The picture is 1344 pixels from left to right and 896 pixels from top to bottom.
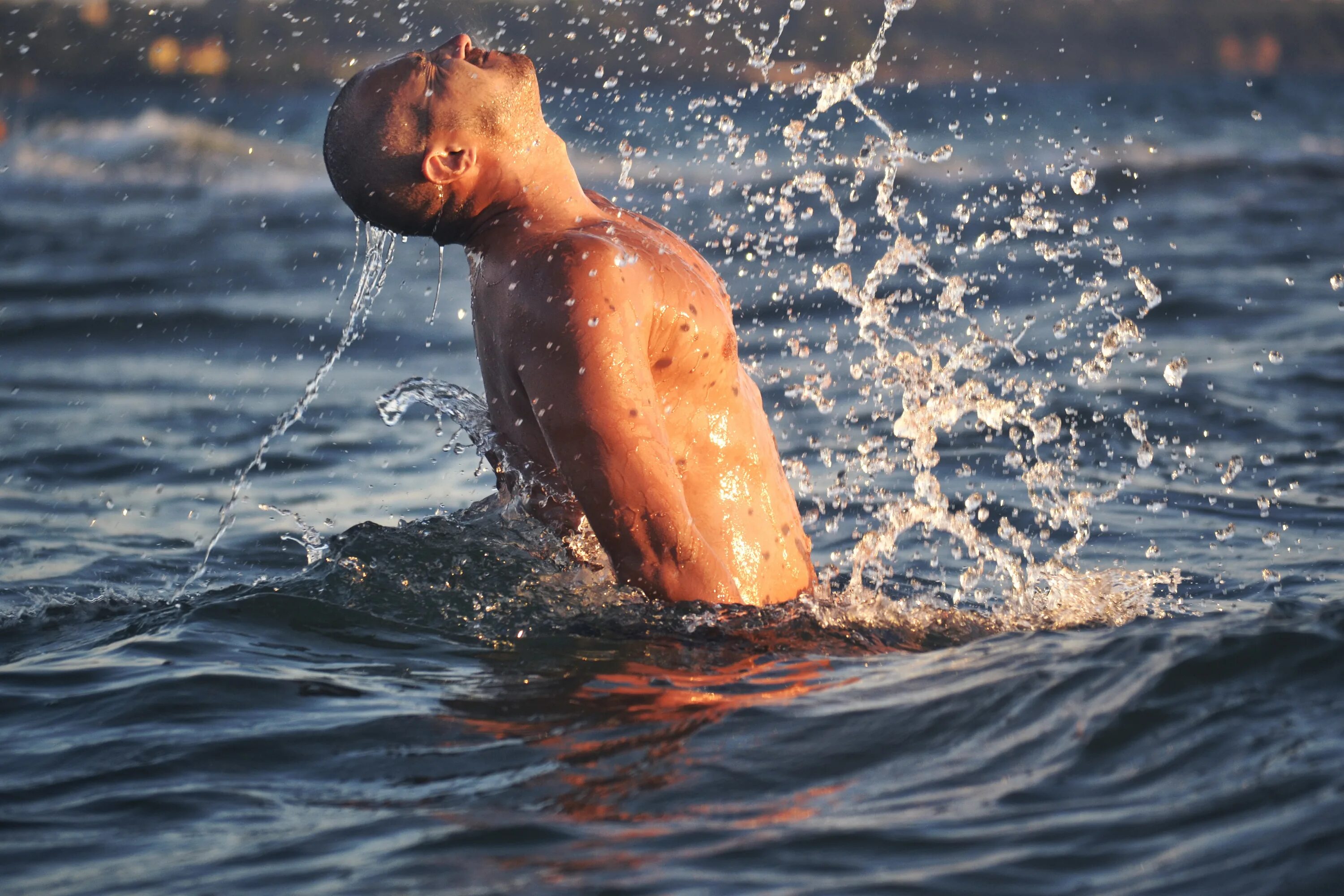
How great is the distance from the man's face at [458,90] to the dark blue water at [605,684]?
1223mm

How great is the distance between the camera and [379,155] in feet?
11.7

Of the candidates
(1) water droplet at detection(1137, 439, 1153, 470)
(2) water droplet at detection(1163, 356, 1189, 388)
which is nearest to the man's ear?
(1) water droplet at detection(1137, 439, 1153, 470)

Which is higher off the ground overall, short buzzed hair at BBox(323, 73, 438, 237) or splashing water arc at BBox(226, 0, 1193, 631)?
short buzzed hair at BBox(323, 73, 438, 237)

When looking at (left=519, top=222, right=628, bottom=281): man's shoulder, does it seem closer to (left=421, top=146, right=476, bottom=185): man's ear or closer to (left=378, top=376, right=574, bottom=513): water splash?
(left=421, top=146, right=476, bottom=185): man's ear

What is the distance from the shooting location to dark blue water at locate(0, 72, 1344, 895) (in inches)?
103

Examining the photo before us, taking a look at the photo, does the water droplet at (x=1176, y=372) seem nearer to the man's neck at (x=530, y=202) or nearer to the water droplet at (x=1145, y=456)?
the water droplet at (x=1145, y=456)

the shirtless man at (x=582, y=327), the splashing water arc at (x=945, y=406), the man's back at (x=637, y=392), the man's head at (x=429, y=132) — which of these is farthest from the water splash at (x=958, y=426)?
the man's head at (x=429, y=132)

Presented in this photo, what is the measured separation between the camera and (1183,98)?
34188 millimetres

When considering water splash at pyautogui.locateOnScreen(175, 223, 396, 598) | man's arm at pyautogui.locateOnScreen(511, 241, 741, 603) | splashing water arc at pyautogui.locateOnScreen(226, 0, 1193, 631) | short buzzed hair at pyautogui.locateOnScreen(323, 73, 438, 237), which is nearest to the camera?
man's arm at pyautogui.locateOnScreen(511, 241, 741, 603)

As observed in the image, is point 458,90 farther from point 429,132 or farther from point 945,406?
point 945,406

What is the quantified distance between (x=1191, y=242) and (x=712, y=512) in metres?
10.6

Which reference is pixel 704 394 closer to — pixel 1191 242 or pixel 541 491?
pixel 541 491

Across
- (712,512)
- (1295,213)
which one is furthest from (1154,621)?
(1295,213)

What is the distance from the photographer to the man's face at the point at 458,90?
3559 millimetres
